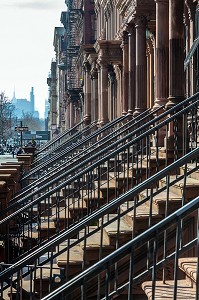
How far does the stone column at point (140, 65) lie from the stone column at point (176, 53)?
3755mm

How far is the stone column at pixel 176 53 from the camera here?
12.4m

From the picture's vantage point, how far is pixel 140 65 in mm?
16547

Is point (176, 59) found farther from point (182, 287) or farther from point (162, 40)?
point (182, 287)

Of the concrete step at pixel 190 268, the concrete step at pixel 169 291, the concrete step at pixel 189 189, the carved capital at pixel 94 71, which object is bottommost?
the concrete step at pixel 169 291

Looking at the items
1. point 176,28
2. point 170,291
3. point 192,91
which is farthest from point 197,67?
point 170,291

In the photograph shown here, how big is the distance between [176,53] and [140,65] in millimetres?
4069

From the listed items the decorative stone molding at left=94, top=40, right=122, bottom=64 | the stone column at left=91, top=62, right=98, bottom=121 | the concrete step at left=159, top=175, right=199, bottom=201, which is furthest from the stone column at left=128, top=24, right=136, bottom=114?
the stone column at left=91, top=62, right=98, bottom=121

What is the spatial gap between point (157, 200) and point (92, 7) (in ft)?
113

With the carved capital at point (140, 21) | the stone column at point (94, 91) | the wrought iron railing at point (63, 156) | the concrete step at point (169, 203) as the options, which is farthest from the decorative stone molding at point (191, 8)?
the stone column at point (94, 91)

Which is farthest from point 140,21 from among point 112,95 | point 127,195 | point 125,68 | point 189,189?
point 112,95

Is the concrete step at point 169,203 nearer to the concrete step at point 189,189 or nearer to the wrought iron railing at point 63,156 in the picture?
the concrete step at point 189,189

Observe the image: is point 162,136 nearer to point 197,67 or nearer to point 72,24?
point 197,67

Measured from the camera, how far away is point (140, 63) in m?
16.5

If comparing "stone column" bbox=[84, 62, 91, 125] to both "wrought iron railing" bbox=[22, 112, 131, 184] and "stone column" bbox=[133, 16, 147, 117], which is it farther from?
"stone column" bbox=[133, 16, 147, 117]
